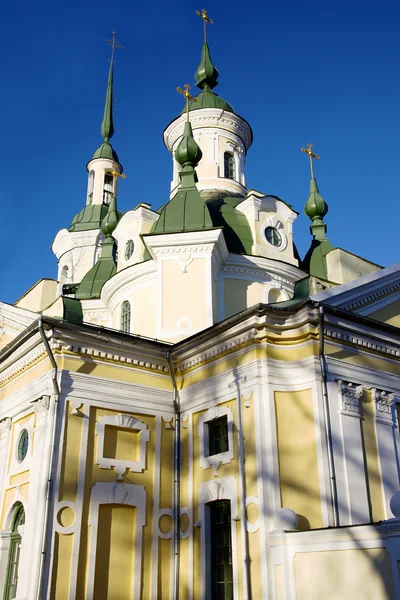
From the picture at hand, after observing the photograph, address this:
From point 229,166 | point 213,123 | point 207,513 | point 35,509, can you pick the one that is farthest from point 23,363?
point 213,123

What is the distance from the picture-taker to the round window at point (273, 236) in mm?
17703

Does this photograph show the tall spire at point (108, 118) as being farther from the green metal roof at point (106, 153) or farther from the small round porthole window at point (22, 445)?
the small round porthole window at point (22, 445)

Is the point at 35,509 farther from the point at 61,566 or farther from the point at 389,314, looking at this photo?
the point at 389,314

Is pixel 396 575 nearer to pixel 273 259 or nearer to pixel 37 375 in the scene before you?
pixel 37 375

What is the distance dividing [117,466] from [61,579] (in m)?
2.13

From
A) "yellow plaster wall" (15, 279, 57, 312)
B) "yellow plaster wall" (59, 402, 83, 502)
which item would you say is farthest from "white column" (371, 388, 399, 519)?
"yellow plaster wall" (15, 279, 57, 312)

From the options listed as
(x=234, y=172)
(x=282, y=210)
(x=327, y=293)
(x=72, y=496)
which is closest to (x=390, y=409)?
(x=327, y=293)

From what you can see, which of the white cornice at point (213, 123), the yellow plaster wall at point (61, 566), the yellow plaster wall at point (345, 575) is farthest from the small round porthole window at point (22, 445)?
the white cornice at point (213, 123)

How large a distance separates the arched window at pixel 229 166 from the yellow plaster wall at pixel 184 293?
6773 mm

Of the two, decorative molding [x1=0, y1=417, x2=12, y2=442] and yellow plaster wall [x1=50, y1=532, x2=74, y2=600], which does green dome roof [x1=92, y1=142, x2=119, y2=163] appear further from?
yellow plaster wall [x1=50, y1=532, x2=74, y2=600]

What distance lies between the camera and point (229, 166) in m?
21.6

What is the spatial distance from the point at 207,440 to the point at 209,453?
0.78 feet

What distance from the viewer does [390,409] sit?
11.8 m

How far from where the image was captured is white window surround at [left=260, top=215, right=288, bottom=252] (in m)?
17.5
